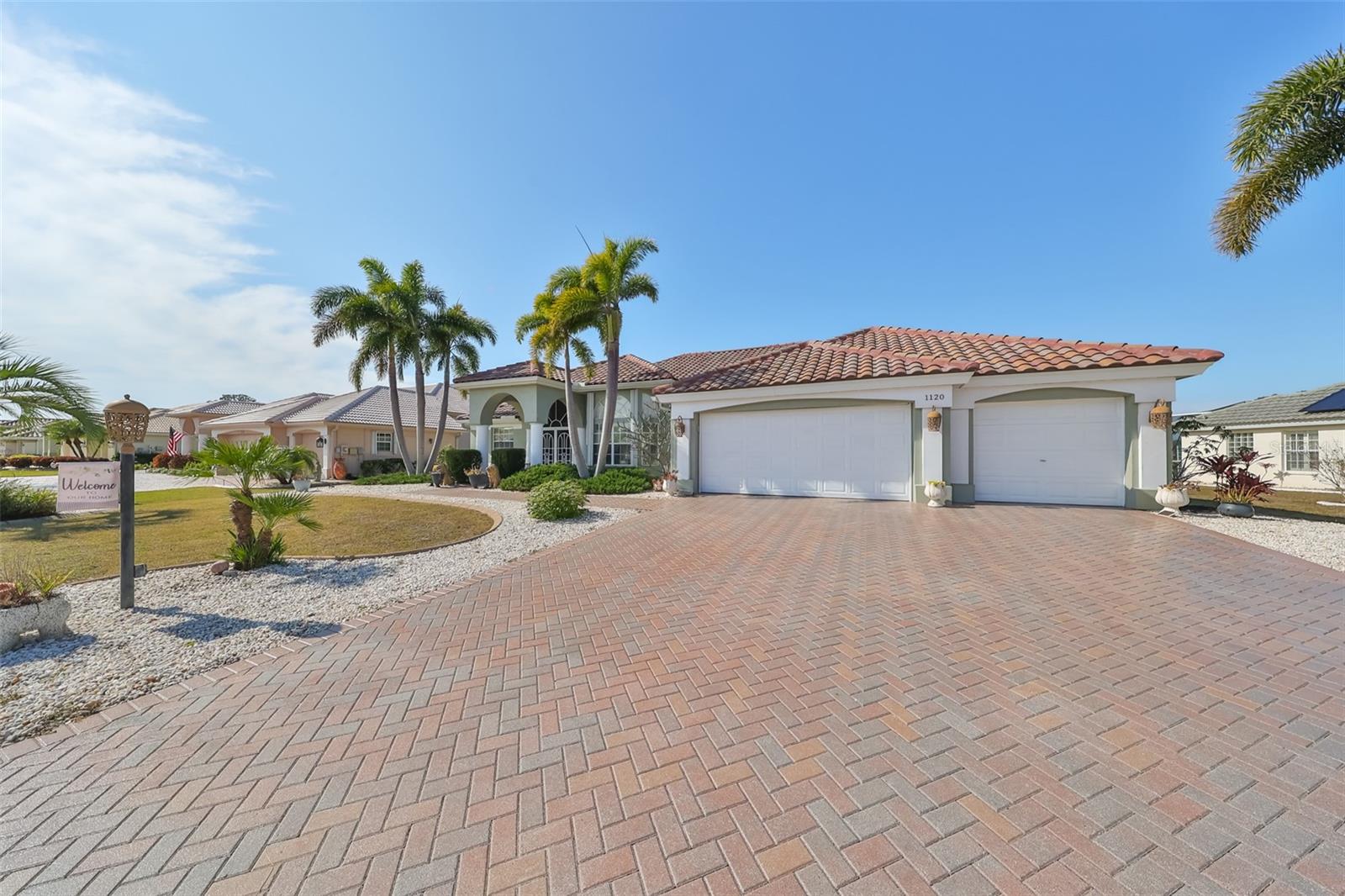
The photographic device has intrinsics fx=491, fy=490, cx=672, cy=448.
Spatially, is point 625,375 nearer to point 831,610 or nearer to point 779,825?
point 831,610

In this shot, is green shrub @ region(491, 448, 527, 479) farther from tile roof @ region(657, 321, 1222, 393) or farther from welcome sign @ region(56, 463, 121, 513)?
welcome sign @ region(56, 463, 121, 513)

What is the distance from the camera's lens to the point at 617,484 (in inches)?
666

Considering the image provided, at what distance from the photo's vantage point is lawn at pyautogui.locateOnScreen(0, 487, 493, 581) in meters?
7.98

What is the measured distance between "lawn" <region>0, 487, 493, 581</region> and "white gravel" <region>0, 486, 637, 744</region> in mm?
996

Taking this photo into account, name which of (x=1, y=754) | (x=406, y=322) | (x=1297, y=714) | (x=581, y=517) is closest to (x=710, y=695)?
(x=1297, y=714)

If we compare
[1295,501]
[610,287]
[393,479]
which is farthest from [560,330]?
[1295,501]

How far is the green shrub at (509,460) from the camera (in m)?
21.0

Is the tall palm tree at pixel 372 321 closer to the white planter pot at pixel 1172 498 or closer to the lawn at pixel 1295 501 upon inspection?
the white planter pot at pixel 1172 498

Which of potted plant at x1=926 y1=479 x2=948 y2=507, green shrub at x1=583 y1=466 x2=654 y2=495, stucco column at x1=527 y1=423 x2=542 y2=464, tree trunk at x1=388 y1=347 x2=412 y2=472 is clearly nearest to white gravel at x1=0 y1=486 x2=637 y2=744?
green shrub at x1=583 y1=466 x2=654 y2=495

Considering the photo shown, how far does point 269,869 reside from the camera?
7.11 ft

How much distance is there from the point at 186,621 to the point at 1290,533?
55.8ft

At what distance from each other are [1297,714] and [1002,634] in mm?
1726

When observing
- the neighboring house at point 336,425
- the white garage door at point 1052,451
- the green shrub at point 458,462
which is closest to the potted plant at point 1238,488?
the white garage door at point 1052,451

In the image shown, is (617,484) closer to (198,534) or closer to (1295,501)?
(198,534)
